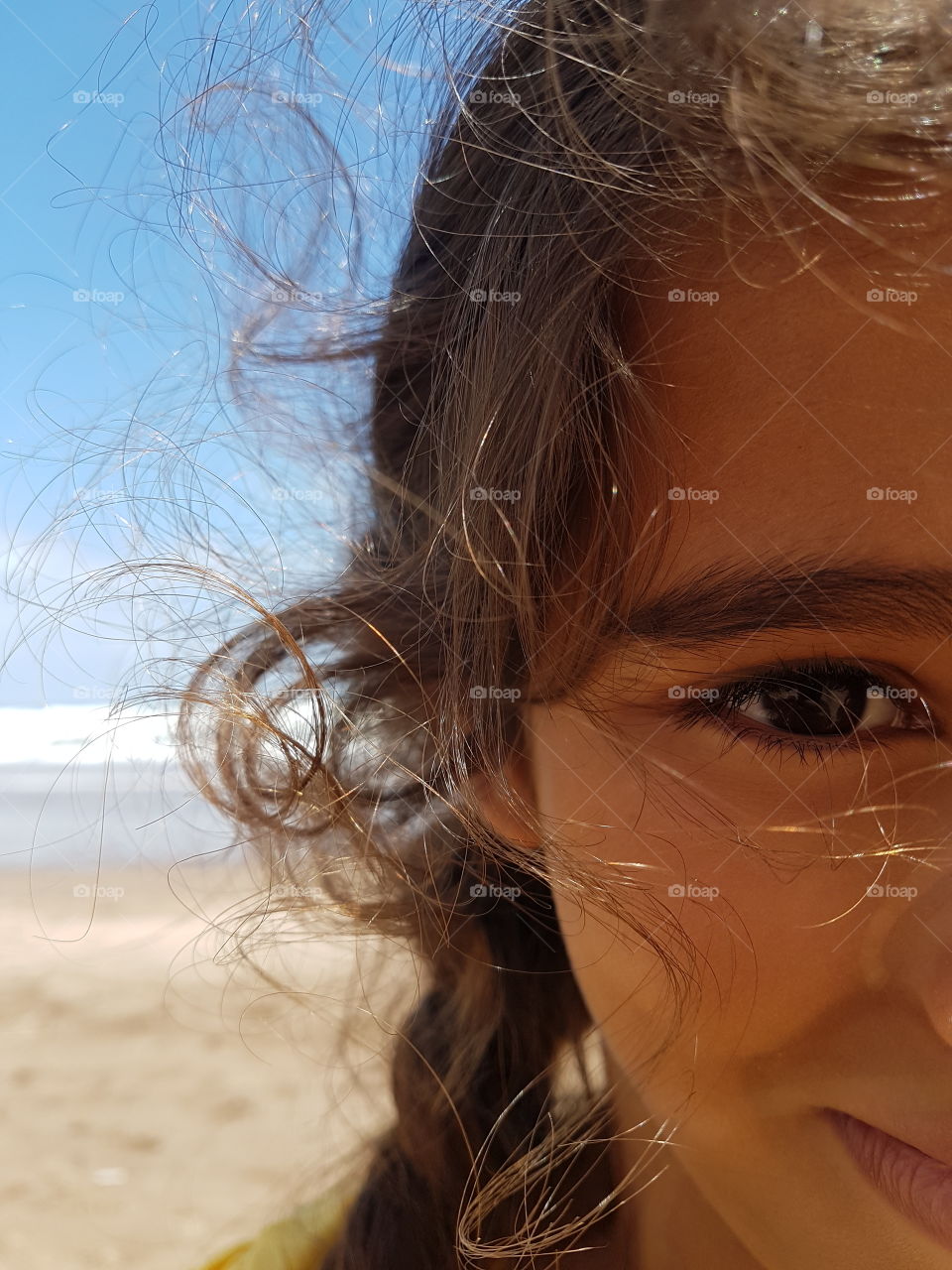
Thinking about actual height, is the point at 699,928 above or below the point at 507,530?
below

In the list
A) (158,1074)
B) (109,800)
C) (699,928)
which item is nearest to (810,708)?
(699,928)

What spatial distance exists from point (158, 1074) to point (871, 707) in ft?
9.82

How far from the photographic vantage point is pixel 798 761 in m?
0.60

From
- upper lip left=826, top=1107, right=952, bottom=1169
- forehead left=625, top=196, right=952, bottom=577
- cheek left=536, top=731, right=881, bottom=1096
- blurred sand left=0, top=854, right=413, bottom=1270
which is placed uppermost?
forehead left=625, top=196, right=952, bottom=577

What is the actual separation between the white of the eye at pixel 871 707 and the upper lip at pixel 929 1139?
0.23 metres

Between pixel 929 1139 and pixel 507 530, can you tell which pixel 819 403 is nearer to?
pixel 507 530

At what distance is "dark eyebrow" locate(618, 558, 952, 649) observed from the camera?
1.67ft

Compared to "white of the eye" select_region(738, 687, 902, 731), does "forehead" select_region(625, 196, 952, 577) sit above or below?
above

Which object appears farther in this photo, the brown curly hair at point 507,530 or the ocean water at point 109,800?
the ocean water at point 109,800

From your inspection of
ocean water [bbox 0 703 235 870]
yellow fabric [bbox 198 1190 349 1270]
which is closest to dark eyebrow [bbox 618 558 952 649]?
ocean water [bbox 0 703 235 870]

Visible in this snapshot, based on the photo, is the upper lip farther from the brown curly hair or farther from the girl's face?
the brown curly hair

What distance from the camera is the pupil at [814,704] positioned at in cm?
57

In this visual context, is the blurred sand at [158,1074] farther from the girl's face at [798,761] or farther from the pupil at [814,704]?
the pupil at [814,704]

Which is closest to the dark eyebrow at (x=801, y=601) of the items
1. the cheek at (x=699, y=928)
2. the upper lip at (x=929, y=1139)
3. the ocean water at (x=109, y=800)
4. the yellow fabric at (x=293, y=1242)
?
the cheek at (x=699, y=928)
